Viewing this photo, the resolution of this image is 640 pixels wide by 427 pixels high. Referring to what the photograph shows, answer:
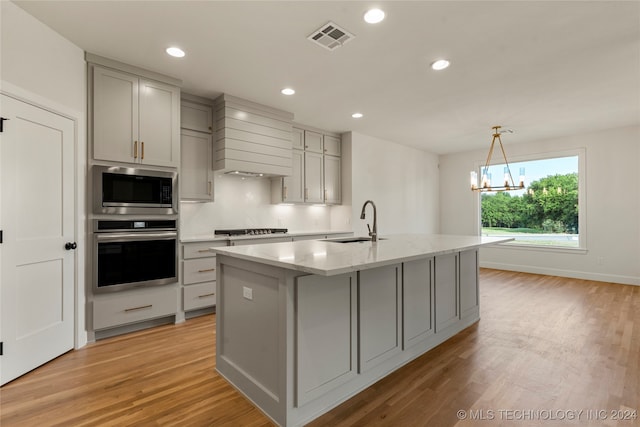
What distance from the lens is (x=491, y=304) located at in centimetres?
400

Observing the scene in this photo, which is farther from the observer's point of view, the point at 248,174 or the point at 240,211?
the point at 240,211

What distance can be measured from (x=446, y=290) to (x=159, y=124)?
329 centimetres

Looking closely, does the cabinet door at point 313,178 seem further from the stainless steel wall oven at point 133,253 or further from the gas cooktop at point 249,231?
the stainless steel wall oven at point 133,253

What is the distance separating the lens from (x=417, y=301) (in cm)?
252

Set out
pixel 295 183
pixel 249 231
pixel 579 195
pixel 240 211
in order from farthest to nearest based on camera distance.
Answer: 1. pixel 579 195
2. pixel 295 183
3. pixel 240 211
4. pixel 249 231

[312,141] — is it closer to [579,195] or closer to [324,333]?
[324,333]

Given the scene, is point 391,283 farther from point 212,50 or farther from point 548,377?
point 212,50

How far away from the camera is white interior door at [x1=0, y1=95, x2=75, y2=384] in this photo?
2158 mm

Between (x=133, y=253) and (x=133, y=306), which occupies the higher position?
(x=133, y=253)

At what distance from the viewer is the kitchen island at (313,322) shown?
1696 millimetres

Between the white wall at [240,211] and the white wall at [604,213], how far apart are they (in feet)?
13.2

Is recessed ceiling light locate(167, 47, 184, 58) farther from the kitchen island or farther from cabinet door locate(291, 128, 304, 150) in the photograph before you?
cabinet door locate(291, 128, 304, 150)

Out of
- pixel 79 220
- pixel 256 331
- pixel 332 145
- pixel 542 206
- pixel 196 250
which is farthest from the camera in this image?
pixel 542 206

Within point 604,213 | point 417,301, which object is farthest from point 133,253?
point 604,213
